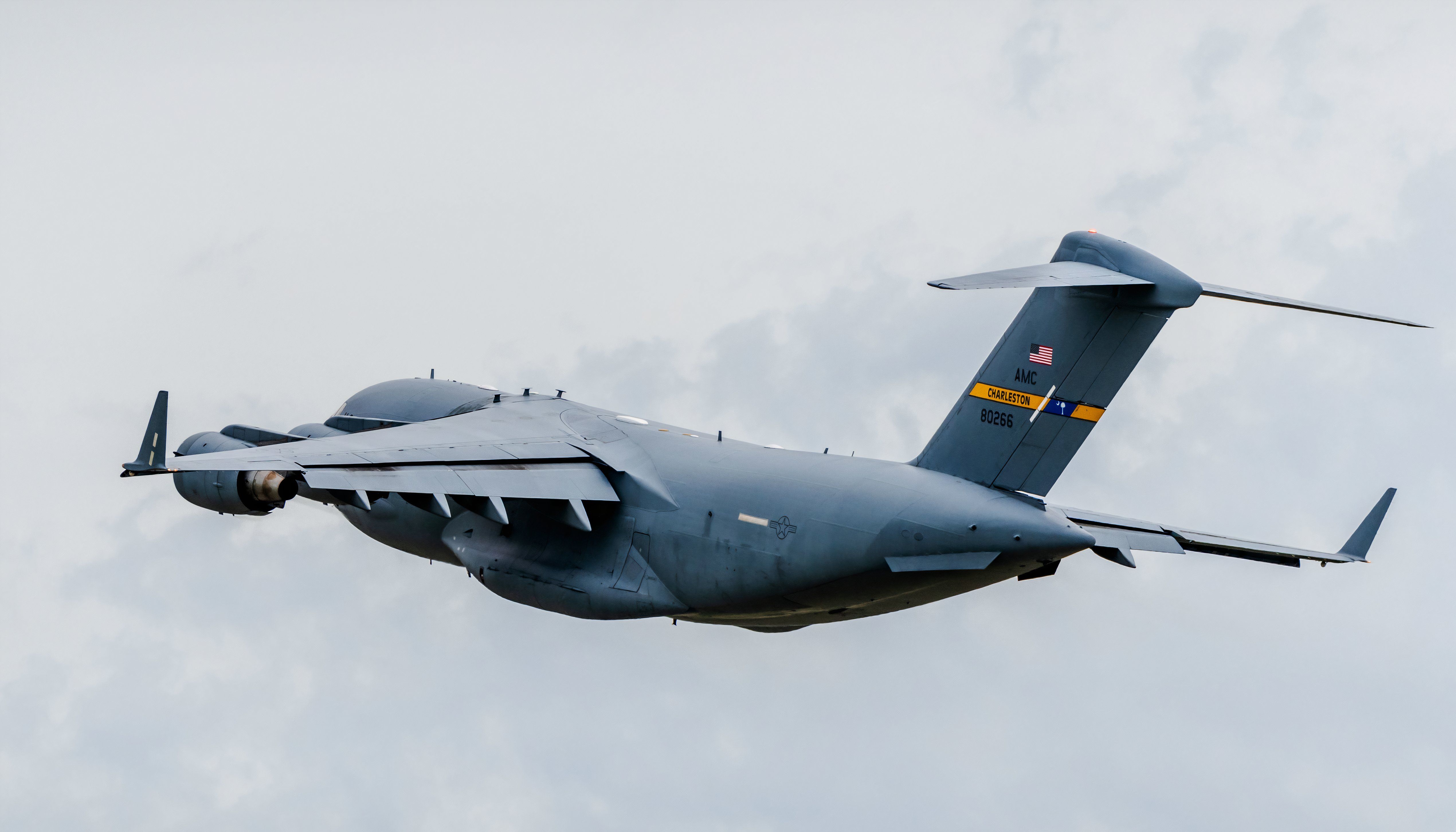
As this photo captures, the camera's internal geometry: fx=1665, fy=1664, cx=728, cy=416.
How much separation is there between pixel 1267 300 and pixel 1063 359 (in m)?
1.68

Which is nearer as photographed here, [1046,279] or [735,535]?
[1046,279]

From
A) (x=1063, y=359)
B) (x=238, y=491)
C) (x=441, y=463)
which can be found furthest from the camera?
(x=238, y=491)

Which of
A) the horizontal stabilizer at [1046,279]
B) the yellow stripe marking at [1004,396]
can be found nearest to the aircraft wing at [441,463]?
the yellow stripe marking at [1004,396]

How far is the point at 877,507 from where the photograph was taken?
13.6m

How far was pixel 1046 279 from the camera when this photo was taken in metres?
13.0

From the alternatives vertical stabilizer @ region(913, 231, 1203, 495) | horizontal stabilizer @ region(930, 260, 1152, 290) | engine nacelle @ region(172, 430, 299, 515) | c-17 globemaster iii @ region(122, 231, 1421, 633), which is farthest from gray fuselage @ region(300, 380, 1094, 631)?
horizontal stabilizer @ region(930, 260, 1152, 290)

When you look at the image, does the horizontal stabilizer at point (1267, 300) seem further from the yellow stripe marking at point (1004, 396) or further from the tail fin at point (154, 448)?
the tail fin at point (154, 448)

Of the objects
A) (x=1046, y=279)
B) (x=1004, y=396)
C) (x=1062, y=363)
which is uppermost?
(x=1046, y=279)

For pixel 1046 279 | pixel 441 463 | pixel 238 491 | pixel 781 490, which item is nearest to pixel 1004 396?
pixel 1046 279

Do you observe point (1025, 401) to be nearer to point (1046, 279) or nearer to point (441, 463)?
point (1046, 279)

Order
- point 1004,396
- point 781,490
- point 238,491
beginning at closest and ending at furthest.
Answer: point 1004,396 → point 781,490 → point 238,491

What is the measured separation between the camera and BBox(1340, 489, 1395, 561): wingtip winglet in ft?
49.3

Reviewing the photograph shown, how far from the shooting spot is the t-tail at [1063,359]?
44.2 ft

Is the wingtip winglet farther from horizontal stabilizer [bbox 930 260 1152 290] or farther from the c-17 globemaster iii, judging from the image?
horizontal stabilizer [bbox 930 260 1152 290]
